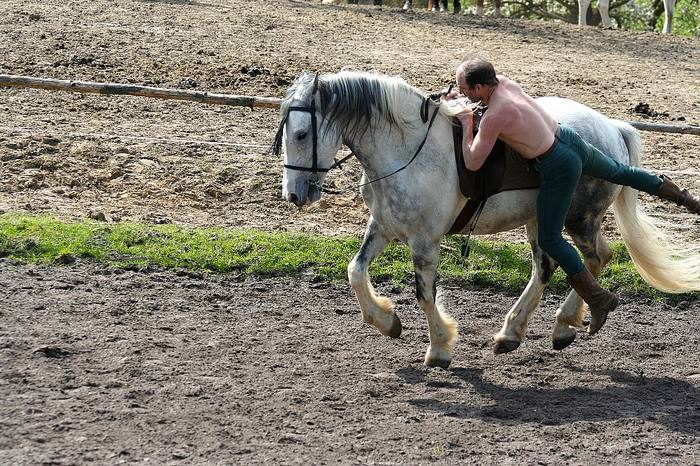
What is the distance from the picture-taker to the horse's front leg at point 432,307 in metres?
6.62

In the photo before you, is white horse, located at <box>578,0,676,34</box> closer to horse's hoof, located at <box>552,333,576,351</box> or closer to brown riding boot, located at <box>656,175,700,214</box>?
brown riding boot, located at <box>656,175,700,214</box>

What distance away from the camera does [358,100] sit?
20.9 ft

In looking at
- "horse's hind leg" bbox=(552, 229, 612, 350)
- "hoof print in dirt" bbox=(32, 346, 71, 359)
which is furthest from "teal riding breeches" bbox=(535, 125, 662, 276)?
"hoof print in dirt" bbox=(32, 346, 71, 359)

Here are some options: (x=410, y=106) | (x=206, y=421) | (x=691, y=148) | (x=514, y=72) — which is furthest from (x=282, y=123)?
(x=514, y=72)

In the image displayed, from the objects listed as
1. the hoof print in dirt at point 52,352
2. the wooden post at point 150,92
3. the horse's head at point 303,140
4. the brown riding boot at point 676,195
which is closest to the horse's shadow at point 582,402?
the brown riding boot at point 676,195

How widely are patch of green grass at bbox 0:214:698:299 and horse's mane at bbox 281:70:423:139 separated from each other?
2216mm

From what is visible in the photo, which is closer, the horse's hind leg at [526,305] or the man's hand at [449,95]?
the man's hand at [449,95]

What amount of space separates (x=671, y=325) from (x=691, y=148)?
4.86 metres

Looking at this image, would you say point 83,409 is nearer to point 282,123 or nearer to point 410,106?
point 282,123

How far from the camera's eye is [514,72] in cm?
1512

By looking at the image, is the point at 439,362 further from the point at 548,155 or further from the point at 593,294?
the point at 548,155

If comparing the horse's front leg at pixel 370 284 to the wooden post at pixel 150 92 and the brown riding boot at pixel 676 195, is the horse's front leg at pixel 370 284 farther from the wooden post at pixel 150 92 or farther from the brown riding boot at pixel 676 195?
the wooden post at pixel 150 92

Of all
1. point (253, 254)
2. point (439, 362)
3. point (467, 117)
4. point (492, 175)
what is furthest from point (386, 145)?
point (253, 254)

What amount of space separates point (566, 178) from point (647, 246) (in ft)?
4.32
